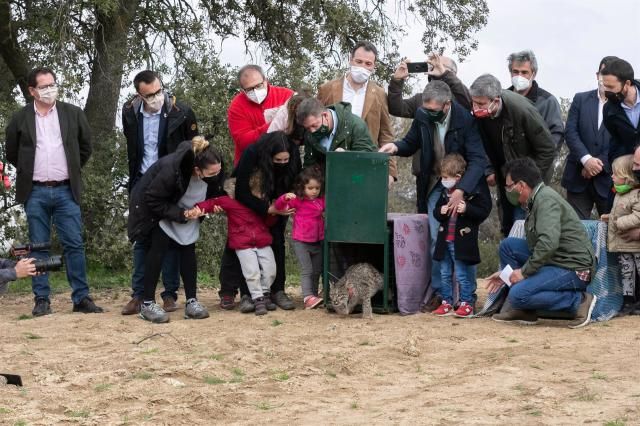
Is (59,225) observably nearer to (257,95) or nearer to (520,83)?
(257,95)

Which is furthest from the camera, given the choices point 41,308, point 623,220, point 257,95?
point 41,308

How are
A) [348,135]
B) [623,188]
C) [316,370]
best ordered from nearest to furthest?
1. [316,370]
2. [623,188]
3. [348,135]

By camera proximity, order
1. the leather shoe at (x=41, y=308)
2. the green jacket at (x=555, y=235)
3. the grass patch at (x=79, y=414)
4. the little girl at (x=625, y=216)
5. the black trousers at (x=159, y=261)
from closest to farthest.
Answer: the grass patch at (x=79, y=414) < the green jacket at (x=555, y=235) < the little girl at (x=625, y=216) < the black trousers at (x=159, y=261) < the leather shoe at (x=41, y=308)

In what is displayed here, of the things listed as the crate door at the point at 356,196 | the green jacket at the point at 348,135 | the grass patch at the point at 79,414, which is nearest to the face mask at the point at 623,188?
the crate door at the point at 356,196

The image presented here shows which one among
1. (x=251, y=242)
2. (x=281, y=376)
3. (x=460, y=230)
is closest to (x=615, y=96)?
(x=460, y=230)

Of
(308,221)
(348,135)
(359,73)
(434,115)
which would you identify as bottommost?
(308,221)

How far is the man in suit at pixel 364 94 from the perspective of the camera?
9062mm

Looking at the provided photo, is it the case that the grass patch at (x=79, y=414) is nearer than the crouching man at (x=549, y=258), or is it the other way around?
the grass patch at (x=79, y=414)

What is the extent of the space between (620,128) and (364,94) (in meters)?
2.05

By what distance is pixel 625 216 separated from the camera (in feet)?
A: 27.1

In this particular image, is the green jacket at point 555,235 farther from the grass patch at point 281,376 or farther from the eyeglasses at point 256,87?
the eyeglasses at point 256,87

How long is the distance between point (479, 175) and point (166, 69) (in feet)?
21.4

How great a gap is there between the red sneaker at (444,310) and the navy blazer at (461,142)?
3.00 ft

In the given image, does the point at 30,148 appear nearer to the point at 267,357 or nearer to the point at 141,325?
the point at 141,325
